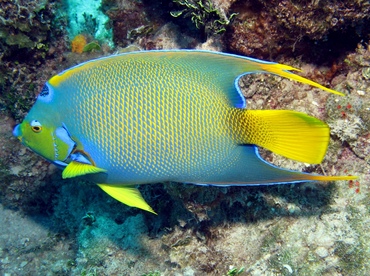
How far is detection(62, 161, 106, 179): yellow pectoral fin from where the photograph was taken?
2082 mm

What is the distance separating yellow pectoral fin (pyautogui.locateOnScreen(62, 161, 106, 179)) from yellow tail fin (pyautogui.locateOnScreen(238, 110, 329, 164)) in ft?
3.33

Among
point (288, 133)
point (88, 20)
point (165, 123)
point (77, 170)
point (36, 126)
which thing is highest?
point (288, 133)

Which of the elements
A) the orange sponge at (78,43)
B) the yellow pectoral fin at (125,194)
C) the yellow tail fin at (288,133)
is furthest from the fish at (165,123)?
the orange sponge at (78,43)

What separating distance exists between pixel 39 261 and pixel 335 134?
501cm

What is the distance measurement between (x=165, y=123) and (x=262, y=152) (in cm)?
124

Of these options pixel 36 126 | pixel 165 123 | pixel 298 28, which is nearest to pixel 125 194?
pixel 165 123

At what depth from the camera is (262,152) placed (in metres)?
2.90

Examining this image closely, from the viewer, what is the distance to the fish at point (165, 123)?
1989 mm

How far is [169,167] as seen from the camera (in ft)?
6.89

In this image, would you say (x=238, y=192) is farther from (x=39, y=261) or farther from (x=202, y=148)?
(x=39, y=261)

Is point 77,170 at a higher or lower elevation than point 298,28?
lower

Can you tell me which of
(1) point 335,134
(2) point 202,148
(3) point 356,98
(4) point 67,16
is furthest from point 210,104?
(4) point 67,16

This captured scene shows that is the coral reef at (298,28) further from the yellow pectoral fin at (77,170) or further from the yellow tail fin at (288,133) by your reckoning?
the yellow pectoral fin at (77,170)

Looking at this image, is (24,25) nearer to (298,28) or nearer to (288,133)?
(298,28)
